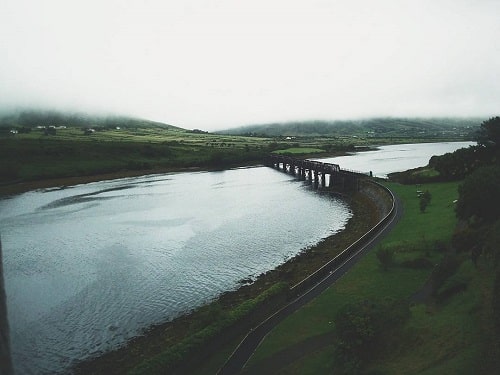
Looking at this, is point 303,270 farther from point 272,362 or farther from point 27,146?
point 27,146

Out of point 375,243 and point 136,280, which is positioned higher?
point 375,243

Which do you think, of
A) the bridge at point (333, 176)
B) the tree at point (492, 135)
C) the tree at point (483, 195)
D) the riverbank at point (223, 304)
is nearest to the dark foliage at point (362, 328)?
the riverbank at point (223, 304)

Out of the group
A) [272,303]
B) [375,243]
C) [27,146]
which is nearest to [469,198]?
[375,243]

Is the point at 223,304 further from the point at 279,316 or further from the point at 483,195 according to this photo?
the point at 483,195

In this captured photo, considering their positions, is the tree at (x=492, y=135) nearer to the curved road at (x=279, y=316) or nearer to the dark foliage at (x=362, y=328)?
the curved road at (x=279, y=316)

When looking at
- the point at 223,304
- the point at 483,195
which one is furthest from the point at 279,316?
the point at 483,195

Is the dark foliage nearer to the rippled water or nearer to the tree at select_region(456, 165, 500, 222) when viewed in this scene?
the tree at select_region(456, 165, 500, 222)

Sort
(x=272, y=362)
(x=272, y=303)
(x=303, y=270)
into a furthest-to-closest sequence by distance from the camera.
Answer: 1. (x=303, y=270)
2. (x=272, y=303)
3. (x=272, y=362)
